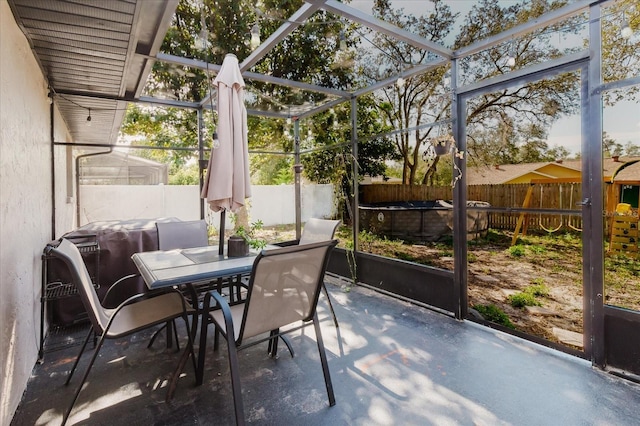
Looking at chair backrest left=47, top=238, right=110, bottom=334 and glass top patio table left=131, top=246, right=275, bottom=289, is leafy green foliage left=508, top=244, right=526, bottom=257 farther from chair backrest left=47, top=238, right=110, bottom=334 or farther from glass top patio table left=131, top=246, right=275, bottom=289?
chair backrest left=47, top=238, right=110, bottom=334

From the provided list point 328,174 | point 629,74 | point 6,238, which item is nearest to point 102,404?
point 6,238

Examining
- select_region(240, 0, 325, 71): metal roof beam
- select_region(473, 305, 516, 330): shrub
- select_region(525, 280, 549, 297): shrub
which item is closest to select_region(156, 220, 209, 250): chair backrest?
select_region(240, 0, 325, 71): metal roof beam

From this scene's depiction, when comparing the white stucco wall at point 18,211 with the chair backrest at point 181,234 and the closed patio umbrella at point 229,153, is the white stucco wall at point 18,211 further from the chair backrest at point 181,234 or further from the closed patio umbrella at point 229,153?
the closed patio umbrella at point 229,153

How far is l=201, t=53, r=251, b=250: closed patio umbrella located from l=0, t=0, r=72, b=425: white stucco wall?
4.03ft

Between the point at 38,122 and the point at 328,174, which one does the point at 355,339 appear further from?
the point at 328,174

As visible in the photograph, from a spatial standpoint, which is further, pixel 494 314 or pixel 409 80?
pixel 409 80

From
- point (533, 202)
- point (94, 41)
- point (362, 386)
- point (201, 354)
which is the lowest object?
point (362, 386)

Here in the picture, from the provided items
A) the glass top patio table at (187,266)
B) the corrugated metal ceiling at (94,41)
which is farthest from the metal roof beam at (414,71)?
the glass top patio table at (187,266)

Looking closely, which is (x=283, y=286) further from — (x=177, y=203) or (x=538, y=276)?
(x=177, y=203)

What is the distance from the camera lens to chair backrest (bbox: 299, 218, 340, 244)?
3537 millimetres

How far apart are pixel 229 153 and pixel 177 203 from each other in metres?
6.74

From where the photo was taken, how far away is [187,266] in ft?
7.91

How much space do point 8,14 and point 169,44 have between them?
9.80 ft

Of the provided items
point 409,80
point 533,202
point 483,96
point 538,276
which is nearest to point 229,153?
point 483,96
